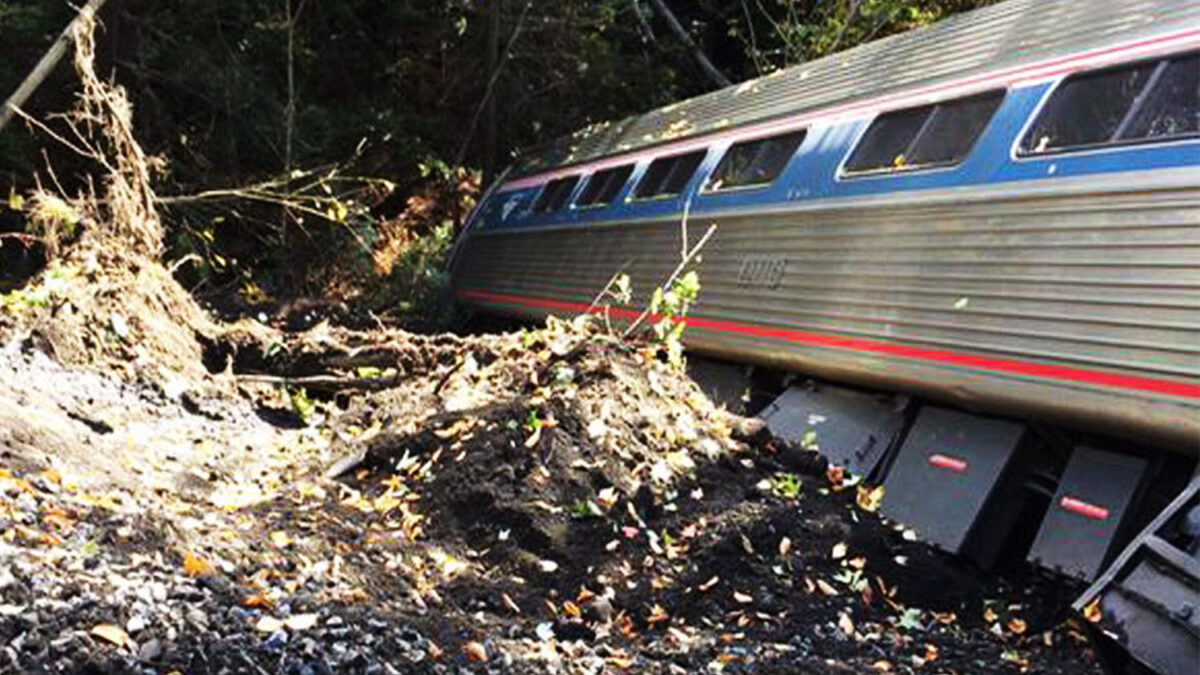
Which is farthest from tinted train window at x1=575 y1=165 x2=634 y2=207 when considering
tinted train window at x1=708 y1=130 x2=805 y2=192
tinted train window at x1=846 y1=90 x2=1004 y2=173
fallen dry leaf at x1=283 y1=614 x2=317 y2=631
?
fallen dry leaf at x1=283 y1=614 x2=317 y2=631

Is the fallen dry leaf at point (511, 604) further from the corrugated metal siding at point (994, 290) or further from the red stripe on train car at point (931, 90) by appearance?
the red stripe on train car at point (931, 90)

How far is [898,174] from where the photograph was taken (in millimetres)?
7488

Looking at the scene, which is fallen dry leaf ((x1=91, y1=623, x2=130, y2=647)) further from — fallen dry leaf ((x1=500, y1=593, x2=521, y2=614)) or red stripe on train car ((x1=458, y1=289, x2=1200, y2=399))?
red stripe on train car ((x1=458, y1=289, x2=1200, y2=399))

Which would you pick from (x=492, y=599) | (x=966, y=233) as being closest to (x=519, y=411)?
(x=492, y=599)

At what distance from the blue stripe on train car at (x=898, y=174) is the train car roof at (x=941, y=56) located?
330mm

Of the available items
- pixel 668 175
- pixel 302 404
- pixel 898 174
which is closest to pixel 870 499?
pixel 898 174

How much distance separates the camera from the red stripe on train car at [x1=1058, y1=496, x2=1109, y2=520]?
557 centimetres

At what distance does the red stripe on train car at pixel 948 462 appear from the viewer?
644cm

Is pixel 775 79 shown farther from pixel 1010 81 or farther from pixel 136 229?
pixel 136 229

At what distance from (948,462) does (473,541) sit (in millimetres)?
2731

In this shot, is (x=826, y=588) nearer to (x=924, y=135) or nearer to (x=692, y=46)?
(x=924, y=135)

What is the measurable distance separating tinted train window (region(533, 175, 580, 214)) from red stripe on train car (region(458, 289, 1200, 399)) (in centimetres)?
342

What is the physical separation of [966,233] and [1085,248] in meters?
0.94

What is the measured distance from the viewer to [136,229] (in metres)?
9.70
